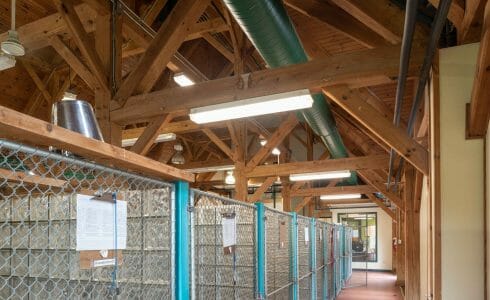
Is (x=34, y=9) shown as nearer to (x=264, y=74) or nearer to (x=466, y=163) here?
(x=264, y=74)

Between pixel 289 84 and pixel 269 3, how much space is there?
82cm

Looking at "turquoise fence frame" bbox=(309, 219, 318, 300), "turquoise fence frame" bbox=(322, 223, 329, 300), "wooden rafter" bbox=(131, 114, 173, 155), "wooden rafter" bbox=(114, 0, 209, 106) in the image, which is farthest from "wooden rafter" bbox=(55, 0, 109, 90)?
"turquoise fence frame" bbox=(322, 223, 329, 300)

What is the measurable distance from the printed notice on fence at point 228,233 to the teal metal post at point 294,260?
2218 millimetres

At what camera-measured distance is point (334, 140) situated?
688 cm

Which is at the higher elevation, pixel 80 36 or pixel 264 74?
pixel 80 36

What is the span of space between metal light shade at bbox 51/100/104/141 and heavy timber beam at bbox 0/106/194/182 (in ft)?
4.94

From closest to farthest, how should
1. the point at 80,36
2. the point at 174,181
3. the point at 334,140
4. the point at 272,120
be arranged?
the point at 174,181, the point at 80,36, the point at 334,140, the point at 272,120

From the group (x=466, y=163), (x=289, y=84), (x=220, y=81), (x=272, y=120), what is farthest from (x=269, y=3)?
(x=272, y=120)

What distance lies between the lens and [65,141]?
45.0 inches

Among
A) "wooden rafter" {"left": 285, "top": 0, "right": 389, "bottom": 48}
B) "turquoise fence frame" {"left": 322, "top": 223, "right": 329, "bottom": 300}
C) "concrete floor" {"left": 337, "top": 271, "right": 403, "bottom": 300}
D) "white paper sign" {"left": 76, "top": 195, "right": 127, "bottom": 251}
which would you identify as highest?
"wooden rafter" {"left": 285, "top": 0, "right": 389, "bottom": 48}

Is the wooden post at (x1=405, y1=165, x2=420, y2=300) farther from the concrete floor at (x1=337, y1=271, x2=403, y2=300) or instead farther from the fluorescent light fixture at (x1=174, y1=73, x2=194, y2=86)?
the fluorescent light fixture at (x1=174, y1=73, x2=194, y2=86)

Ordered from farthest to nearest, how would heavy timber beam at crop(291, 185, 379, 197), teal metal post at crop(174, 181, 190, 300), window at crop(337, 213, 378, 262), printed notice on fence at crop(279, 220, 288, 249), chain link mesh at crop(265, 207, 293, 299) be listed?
window at crop(337, 213, 378, 262), heavy timber beam at crop(291, 185, 379, 197), printed notice on fence at crop(279, 220, 288, 249), chain link mesh at crop(265, 207, 293, 299), teal metal post at crop(174, 181, 190, 300)

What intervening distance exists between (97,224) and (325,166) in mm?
6189

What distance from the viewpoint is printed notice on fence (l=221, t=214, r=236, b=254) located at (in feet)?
9.00
